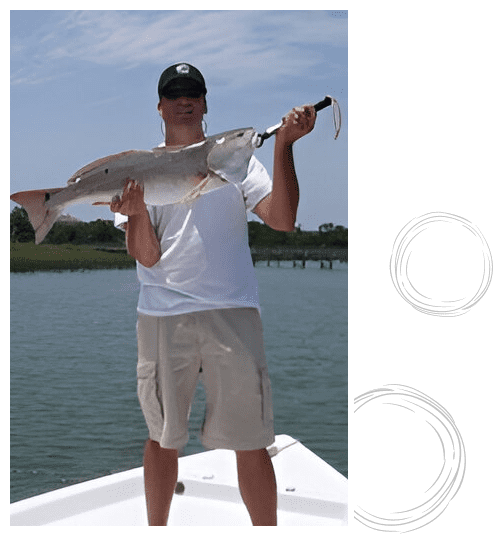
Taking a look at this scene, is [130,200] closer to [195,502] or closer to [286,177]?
[286,177]

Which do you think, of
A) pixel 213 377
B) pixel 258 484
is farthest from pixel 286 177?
pixel 258 484

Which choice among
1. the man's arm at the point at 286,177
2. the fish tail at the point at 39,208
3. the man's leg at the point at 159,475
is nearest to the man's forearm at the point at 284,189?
the man's arm at the point at 286,177

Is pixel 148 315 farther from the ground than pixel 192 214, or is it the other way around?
pixel 192 214

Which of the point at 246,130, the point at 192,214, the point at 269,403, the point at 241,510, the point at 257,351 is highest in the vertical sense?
the point at 246,130

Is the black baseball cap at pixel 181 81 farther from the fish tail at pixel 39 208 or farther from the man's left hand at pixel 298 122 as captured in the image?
the fish tail at pixel 39 208

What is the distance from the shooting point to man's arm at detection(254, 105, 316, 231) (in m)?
2.73

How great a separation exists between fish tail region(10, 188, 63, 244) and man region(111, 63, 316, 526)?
0.30 meters

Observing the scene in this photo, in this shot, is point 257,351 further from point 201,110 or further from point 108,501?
point 108,501

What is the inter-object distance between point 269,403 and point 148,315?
0.70 m

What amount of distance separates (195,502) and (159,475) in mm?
1407

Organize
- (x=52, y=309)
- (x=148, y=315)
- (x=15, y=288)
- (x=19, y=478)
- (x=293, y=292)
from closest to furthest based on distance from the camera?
1. (x=148, y=315)
2. (x=19, y=478)
3. (x=52, y=309)
4. (x=15, y=288)
5. (x=293, y=292)

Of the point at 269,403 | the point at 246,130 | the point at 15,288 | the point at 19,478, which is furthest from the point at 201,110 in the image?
the point at 15,288

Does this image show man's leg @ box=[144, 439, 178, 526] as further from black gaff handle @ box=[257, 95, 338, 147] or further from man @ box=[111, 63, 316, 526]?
black gaff handle @ box=[257, 95, 338, 147]

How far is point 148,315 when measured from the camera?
9.98 feet
